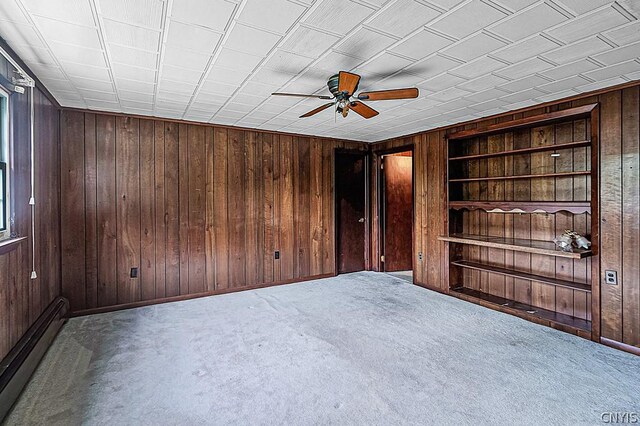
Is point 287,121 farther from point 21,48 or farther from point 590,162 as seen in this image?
point 590,162

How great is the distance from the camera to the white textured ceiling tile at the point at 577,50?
7.27 feet

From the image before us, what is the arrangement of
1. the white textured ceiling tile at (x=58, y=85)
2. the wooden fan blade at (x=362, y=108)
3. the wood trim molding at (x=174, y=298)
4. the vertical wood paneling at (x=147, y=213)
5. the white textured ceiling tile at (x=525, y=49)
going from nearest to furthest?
1. the white textured ceiling tile at (x=525, y=49)
2. the wooden fan blade at (x=362, y=108)
3. the white textured ceiling tile at (x=58, y=85)
4. the wood trim molding at (x=174, y=298)
5. the vertical wood paneling at (x=147, y=213)

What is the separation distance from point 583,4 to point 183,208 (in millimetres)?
4226

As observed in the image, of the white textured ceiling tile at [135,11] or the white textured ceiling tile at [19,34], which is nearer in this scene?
the white textured ceiling tile at [135,11]

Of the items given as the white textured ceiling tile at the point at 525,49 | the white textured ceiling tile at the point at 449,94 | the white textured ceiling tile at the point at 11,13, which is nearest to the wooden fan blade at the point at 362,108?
the white textured ceiling tile at the point at 449,94

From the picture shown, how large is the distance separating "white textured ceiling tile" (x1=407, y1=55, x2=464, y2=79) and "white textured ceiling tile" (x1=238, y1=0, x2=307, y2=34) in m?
1.09

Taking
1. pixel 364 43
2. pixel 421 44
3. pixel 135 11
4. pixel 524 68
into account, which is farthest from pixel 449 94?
pixel 135 11

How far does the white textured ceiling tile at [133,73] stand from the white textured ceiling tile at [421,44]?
194 centimetres

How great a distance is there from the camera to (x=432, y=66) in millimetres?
2600

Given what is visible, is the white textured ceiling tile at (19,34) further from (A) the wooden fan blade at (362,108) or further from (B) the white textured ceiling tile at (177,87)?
(A) the wooden fan blade at (362,108)

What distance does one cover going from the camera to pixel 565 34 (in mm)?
2104

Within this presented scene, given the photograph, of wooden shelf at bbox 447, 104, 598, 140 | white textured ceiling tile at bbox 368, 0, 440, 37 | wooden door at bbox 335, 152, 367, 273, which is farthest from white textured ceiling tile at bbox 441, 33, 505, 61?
wooden door at bbox 335, 152, 367, 273

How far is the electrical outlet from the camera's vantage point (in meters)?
3.01

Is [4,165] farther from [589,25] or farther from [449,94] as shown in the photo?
[589,25]
